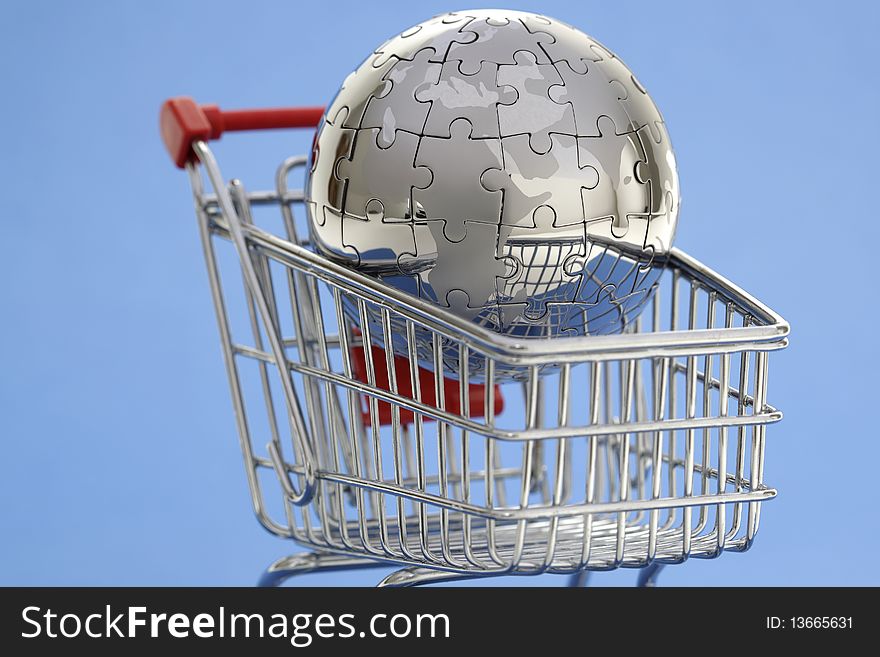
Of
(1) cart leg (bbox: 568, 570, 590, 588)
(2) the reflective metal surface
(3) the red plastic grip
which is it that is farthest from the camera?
(1) cart leg (bbox: 568, 570, 590, 588)

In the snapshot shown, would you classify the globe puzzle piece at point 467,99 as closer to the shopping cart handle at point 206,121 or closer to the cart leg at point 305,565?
the shopping cart handle at point 206,121

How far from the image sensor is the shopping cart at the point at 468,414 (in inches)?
35.5

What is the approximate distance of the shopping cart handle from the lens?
3.91 feet

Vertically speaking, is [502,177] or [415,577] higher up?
[502,177]

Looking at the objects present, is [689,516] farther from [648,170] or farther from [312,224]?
[312,224]

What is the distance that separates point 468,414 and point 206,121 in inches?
18.6

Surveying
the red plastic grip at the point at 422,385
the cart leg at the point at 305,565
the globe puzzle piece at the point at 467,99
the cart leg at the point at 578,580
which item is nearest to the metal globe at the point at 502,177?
the globe puzzle piece at the point at 467,99

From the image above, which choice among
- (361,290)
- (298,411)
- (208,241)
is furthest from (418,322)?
(208,241)

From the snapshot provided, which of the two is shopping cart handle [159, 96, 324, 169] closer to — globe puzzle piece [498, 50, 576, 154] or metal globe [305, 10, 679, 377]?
metal globe [305, 10, 679, 377]

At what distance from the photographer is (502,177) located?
958mm

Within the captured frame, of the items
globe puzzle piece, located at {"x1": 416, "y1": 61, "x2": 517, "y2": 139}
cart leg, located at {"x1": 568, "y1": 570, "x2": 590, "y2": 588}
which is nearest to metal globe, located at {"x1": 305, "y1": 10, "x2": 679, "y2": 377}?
globe puzzle piece, located at {"x1": 416, "y1": 61, "x2": 517, "y2": 139}

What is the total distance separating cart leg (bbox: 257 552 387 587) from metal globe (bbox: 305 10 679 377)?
297 mm

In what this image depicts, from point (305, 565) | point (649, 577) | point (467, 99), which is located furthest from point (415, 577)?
point (467, 99)

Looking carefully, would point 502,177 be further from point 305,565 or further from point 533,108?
point 305,565
